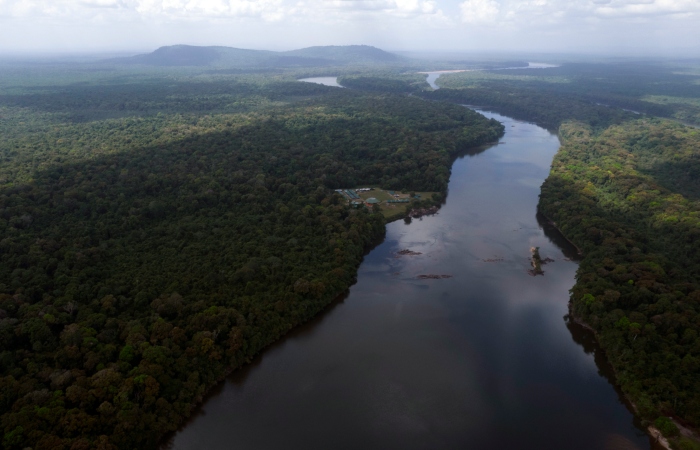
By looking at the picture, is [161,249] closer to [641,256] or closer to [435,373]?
[435,373]

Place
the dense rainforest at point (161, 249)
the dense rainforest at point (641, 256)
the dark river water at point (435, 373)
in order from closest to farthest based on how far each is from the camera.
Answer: the dense rainforest at point (161, 249) < the dark river water at point (435, 373) < the dense rainforest at point (641, 256)

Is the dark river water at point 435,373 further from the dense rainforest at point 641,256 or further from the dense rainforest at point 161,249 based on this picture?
the dense rainforest at point 161,249

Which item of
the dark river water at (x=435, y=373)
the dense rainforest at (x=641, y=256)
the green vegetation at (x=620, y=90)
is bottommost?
the dark river water at (x=435, y=373)

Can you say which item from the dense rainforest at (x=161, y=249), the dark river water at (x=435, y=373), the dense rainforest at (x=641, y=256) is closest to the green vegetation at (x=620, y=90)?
the dense rainforest at (x=641, y=256)

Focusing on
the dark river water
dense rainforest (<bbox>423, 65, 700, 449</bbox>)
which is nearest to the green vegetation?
dense rainforest (<bbox>423, 65, 700, 449</bbox>)

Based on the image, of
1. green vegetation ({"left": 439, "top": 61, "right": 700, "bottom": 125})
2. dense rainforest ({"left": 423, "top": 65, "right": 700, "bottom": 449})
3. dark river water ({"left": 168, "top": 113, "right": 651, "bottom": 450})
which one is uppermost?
green vegetation ({"left": 439, "top": 61, "right": 700, "bottom": 125})

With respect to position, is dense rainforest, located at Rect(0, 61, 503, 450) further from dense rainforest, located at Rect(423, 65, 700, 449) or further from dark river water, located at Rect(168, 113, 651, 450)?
dense rainforest, located at Rect(423, 65, 700, 449)

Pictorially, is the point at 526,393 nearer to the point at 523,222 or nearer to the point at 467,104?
the point at 523,222

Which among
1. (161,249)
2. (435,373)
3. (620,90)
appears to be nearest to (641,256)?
(435,373)
